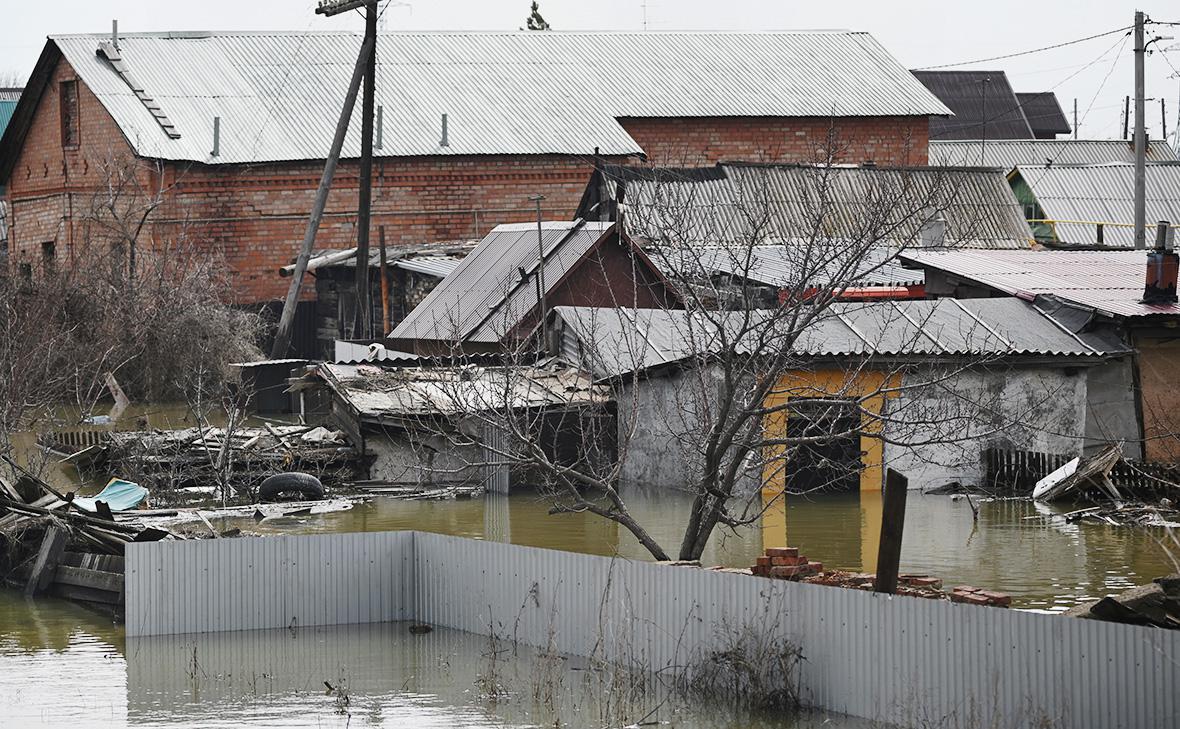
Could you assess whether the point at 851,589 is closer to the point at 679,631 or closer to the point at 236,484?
the point at 679,631

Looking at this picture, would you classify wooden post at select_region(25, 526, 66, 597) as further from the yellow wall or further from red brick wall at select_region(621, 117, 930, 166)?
red brick wall at select_region(621, 117, 930, 166)

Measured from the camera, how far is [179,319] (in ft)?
102

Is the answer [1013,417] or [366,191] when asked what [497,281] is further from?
[1013,417]

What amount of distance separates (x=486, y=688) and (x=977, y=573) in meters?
5.70

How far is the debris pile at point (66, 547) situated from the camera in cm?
1509

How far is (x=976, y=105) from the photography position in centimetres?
7000

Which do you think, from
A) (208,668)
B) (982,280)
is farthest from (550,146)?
(208,668)

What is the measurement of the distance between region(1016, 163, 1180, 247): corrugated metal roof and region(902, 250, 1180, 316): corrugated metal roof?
12.9 m

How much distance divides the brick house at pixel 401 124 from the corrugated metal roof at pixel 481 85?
0.21 feet

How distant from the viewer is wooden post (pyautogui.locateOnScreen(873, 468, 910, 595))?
419 inches

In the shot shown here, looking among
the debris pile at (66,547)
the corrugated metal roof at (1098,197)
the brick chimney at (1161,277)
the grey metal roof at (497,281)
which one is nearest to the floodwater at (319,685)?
the debris pile at (66,547)

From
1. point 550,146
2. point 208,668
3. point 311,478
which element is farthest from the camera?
point 550,146

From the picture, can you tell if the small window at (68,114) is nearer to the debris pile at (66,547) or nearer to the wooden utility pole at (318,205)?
the wooden utility pole at (318,205)

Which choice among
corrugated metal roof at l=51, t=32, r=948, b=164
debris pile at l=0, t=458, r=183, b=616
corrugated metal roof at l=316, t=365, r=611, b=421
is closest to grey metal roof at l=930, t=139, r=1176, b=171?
corrugated metal roof at l=51, t=32, r=948, b=164
